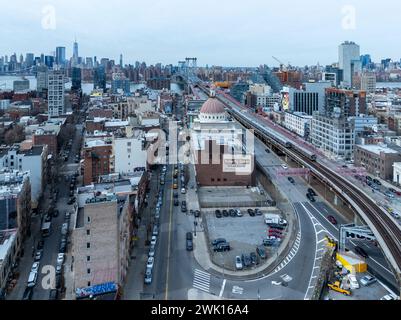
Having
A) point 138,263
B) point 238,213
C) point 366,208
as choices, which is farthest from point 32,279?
point 366,208

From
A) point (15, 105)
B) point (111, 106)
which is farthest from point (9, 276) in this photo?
point (15, 105)

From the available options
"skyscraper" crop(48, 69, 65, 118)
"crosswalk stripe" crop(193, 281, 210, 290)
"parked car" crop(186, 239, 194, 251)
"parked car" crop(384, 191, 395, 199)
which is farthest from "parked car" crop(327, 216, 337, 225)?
"skyscraper" crop(48, 69, 65, 118)

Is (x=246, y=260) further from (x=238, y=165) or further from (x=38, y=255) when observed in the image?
(x=238, y=165)

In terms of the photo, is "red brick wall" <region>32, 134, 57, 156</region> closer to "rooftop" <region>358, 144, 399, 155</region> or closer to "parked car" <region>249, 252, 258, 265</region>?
"parked car" <region>249, 252, 258, 265</region>

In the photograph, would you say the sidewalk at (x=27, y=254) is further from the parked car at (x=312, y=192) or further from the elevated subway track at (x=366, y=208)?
the parked car at (x=312, y=192)

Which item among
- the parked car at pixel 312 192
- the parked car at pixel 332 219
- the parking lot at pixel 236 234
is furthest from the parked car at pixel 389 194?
the parking lot at pixel 236 234

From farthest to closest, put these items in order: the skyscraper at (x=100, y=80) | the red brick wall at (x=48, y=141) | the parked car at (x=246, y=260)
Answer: the skyscraper at (x=100, y=80), the red brick wall at (x=48, y=141), the parked car at (x=246, y=260)

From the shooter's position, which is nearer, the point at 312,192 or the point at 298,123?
the point at 312,192
